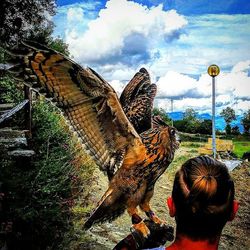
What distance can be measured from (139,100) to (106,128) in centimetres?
27

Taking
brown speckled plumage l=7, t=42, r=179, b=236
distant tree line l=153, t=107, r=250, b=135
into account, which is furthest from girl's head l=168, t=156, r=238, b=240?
distant tree line l=153, t=107, r=250, b=135

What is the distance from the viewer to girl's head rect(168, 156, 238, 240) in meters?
0.88

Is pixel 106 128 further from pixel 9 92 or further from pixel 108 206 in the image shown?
pixel 9 92

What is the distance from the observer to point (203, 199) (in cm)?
88

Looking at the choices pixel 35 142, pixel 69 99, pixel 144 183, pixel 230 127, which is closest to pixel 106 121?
pixel 69 99

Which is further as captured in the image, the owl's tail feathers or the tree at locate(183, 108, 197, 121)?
the tree at locate(183, 108, 197, 121)

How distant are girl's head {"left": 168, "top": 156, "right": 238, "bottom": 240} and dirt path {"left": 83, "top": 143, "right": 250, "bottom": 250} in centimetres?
285

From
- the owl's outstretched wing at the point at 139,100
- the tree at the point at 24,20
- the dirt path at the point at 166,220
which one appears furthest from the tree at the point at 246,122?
the owl's outstretched wing at the point at 139,100

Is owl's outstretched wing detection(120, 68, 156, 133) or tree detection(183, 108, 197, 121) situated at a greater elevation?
owl's outstretched wing detection(120, 68, 156, 133)

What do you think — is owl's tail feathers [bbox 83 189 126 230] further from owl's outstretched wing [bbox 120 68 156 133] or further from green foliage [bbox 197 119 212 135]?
green foliage [bbox 197 119 212 135]

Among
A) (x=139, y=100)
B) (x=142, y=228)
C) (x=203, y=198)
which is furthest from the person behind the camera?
(x=139, y=100)

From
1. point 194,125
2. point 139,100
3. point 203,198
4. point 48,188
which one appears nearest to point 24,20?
point 194,125

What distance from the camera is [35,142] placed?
13.7 ft

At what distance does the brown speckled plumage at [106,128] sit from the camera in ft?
5.89
